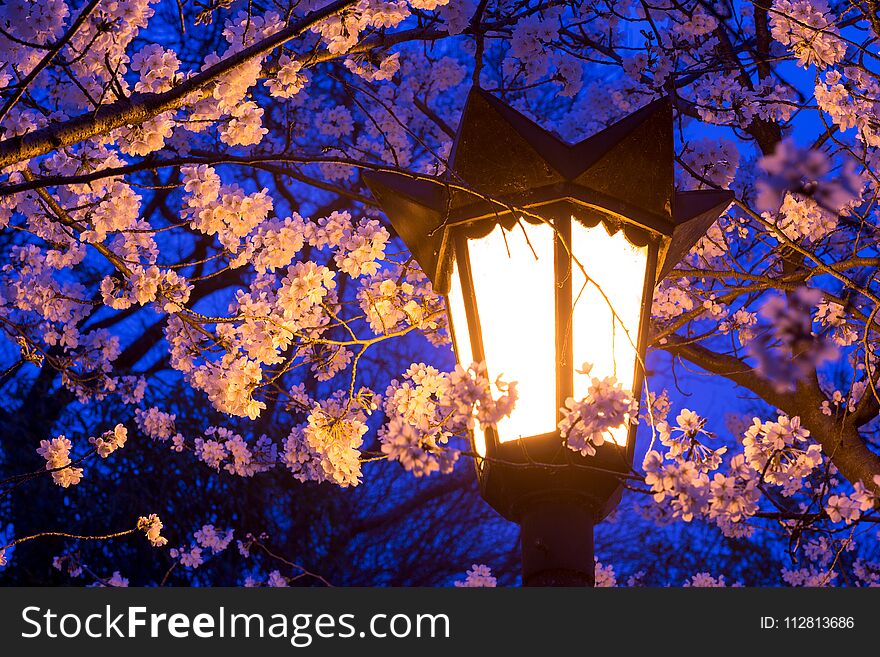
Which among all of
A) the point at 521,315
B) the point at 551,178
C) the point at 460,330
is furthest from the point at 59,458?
the point at 551,178

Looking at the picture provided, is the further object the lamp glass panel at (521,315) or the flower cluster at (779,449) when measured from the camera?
the flower cluster at (779,449)

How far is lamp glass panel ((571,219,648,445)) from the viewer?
2.07m

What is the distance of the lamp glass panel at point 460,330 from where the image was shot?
215 centimetres

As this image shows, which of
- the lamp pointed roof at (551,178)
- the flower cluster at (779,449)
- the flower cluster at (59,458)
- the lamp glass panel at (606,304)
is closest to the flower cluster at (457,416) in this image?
the lamp glass panel at (606,304)

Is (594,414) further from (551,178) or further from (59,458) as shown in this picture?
(59,458)

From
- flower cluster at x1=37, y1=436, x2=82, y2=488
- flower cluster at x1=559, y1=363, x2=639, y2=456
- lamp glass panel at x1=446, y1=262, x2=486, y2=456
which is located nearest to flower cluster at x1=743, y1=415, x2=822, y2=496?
flower cluster at x1=559, y1=363, x2=639, y2=456

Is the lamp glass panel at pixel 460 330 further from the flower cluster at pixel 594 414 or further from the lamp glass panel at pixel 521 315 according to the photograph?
the flower cluster at pixel 594 414

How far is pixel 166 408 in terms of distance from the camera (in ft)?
29.5

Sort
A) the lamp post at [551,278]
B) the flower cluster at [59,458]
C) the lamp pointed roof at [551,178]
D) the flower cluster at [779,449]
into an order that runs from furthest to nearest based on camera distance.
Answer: the flower cluster at [59,458]
the flower cluster at [779,449]
the lamp pointed roof at [551,178]
the lamp post at [551,278]

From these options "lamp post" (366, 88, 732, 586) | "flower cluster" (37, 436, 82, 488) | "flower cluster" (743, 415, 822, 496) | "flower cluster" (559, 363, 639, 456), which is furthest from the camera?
"flower cluster" (37, 436, 82, 488)

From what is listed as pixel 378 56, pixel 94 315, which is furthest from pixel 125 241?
pixel 94 315

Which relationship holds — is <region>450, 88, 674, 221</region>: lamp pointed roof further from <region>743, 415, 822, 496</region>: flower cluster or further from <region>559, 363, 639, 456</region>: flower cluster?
<region>743, 415, 822, 496</region>: flower cluster

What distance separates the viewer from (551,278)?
2.08 m

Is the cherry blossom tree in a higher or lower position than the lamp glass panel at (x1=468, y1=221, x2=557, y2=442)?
higher
